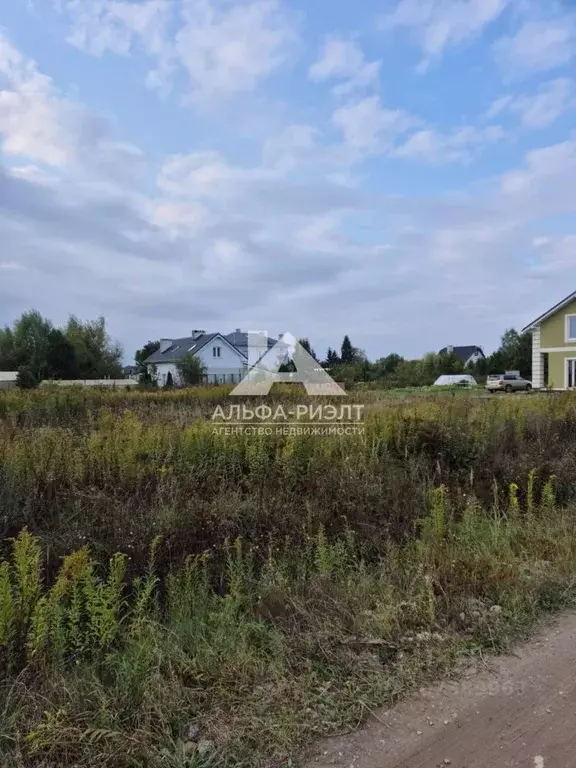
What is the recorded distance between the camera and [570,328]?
28.5 m

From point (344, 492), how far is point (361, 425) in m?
1.97

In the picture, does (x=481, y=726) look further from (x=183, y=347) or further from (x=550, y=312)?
(x=183, y=347)

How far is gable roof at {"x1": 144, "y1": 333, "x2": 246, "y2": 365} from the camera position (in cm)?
4731

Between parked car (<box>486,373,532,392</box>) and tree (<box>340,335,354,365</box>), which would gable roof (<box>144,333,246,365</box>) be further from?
parked car (<box>486,373,532,392</box>)

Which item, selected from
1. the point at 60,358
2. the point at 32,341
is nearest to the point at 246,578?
the point at 60,358

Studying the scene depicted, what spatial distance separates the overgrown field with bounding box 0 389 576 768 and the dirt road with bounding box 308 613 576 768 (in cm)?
11

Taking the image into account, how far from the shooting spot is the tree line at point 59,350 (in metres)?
36.2

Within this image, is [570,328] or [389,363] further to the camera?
[389,363]

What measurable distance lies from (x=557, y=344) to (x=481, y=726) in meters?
31.2

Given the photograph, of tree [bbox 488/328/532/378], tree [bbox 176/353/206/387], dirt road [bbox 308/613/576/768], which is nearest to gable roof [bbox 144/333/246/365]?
tree [bbox 176/353/206/387]

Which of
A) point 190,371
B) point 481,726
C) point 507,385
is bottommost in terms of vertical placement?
point 481,726

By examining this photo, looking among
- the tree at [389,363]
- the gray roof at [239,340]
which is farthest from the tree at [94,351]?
the tree at [389,363]

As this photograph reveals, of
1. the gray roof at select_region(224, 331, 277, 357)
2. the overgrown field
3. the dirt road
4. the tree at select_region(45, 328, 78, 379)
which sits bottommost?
the dirt road

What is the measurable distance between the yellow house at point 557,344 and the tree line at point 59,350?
102ft
